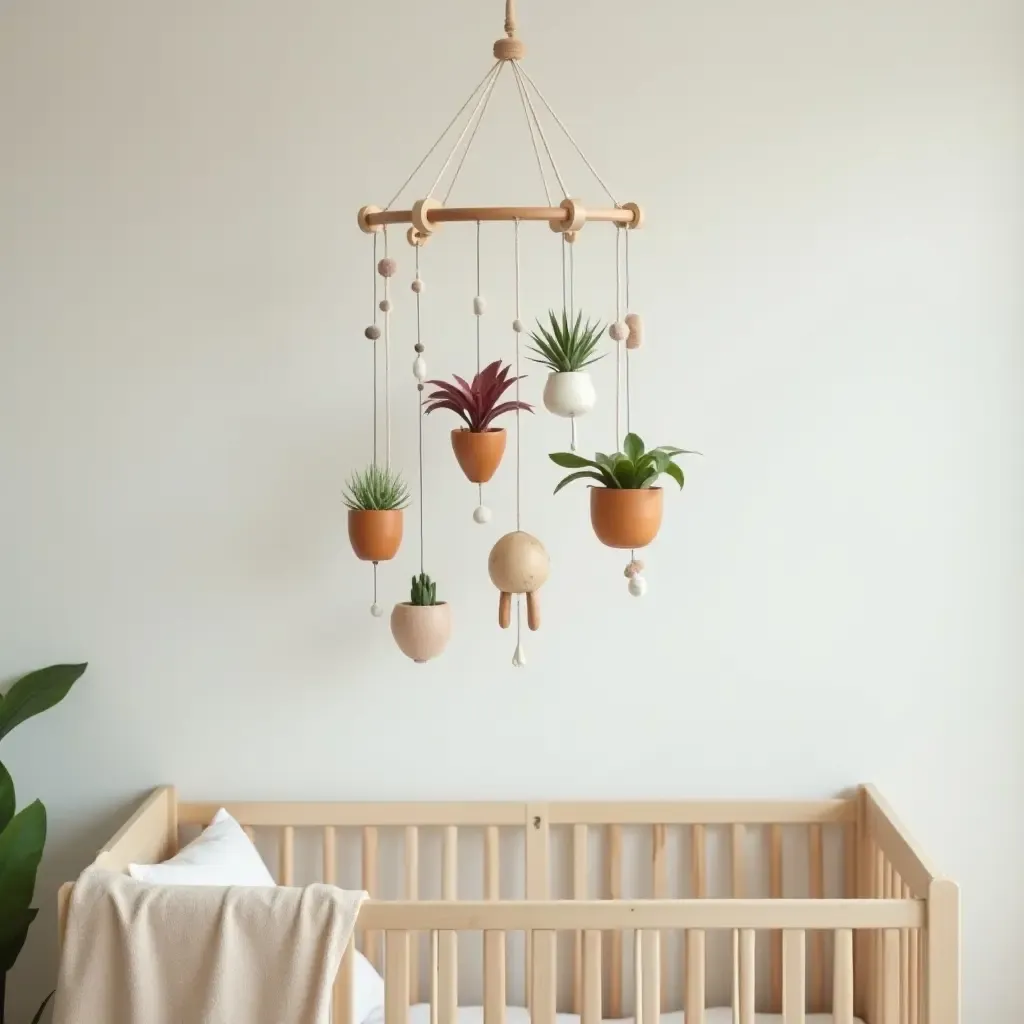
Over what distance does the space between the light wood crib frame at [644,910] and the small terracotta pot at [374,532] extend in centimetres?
54

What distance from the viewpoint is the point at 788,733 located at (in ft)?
8.15

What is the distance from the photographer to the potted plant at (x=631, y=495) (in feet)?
6.78

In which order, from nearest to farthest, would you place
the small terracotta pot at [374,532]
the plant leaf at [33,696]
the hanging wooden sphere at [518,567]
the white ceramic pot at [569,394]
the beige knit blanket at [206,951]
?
the beige knit blanket at [206,951]
the white ceramic pot at [569,394]
the hanging wooden sphere at [518,567]
the small terracotta pot at [374,532]
the plant leaf at [33,696]

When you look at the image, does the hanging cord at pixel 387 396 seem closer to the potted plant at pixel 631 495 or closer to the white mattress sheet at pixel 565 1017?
the potted plant at pixel 631 495

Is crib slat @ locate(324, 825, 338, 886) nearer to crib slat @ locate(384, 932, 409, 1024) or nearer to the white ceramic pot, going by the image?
crib slat @ locate(384, 932, 409, 1024)

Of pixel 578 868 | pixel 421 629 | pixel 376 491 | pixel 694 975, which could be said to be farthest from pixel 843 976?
pixel 376 491

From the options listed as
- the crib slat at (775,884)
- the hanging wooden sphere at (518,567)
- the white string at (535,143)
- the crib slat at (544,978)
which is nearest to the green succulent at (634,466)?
the hanging wooden sphere at (518,567)

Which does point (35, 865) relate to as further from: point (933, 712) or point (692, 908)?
point (933, 712)

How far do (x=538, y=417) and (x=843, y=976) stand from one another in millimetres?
1134

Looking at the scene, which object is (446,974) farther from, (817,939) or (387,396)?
(387,396)

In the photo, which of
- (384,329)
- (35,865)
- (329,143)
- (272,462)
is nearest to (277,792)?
(35,865)

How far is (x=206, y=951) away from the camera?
74.0 inches

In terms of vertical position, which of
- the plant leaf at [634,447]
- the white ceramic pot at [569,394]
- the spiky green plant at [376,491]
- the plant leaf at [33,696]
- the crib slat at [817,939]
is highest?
the white ceramic pot at [569,394]

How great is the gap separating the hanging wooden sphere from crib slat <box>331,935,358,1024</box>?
60 centimetres
